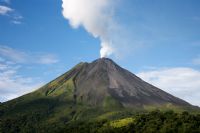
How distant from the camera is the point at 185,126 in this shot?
178 meters

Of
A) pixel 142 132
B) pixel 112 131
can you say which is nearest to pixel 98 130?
pixel 112 131

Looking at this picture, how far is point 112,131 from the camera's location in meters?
191

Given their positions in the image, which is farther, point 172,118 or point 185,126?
point 172,118

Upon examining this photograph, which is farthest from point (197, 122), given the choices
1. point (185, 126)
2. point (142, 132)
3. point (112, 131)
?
point (112, 131)

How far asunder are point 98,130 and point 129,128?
57.7 ft

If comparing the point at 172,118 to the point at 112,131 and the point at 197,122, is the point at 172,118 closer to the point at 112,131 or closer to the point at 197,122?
the point at 197,122

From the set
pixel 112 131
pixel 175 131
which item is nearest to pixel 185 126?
pixel 175 131

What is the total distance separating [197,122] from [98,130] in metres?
52.4

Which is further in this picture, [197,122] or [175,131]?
[197,122]

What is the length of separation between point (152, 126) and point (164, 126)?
8.03 meters

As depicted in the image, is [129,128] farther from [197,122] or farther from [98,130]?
[197,122]

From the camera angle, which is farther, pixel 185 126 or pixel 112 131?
pixel 112 131

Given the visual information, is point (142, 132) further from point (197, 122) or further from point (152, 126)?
point (197, 122)

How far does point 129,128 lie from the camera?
192250 mm
